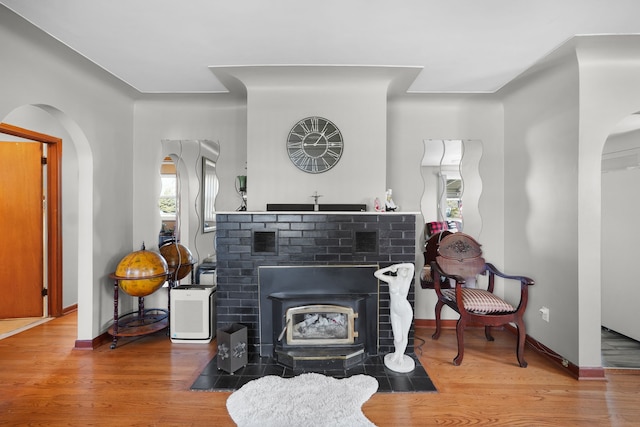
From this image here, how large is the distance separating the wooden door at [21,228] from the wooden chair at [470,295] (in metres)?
4.47

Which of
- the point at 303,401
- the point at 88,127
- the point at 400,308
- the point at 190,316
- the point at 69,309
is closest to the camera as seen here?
the point at 303,401

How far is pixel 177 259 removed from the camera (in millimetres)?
3664

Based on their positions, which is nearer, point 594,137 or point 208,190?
point 594,137

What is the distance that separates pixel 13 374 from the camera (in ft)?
9.03

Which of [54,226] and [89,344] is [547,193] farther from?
[54,226]

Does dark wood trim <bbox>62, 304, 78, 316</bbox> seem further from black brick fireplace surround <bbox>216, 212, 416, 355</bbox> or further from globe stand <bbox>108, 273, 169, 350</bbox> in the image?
black brick fireplace surround <bbox>216, 212, 416, 355</bbox>

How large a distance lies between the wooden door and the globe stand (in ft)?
4.58

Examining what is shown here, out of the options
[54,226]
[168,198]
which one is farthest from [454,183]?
[54,226]

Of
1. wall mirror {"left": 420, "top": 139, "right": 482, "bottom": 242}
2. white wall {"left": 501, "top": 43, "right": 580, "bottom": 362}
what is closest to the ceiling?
white wall {"left": 501, "top": 43, "right": 580, "bottom": 362}

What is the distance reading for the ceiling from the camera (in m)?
2.12

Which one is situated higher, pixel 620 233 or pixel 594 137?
pixel 594 137

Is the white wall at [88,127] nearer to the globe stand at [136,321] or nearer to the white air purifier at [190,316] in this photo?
the globe stand at [136,321]

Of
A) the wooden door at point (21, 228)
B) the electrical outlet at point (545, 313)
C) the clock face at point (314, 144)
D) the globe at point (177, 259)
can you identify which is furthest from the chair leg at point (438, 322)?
the wooden door at point (21, 228)

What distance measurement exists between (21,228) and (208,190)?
227 centimetres
